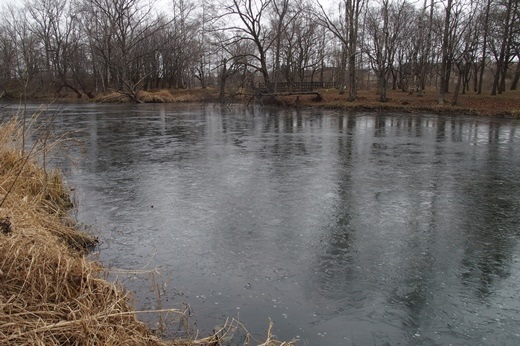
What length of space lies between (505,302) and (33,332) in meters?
4.22

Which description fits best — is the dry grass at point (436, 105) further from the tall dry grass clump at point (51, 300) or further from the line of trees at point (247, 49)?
the tall dry grass clump at point (51, 300)

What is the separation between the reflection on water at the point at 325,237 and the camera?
13.3 feet

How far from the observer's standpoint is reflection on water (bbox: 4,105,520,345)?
13.3ft

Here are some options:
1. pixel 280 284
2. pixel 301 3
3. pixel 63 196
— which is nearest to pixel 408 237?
pixel 280 284

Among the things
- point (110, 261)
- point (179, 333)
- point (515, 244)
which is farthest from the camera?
point (515, 244)

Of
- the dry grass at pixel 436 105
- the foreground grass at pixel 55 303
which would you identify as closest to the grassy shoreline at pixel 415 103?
the dry grass at pixel 436 105

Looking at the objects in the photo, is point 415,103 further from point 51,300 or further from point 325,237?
point 51,300

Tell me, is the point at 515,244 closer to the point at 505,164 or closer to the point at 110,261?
the point at 110,261

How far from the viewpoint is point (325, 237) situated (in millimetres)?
5949

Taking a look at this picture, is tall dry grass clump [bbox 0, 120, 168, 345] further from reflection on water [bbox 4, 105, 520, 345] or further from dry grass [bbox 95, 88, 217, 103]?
dry grass [bbox 95, 88, 217, 103]

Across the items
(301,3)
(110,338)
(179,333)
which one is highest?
(301,3)

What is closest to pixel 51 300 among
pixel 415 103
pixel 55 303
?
pixel 55 303

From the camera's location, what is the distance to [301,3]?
Result: 41.0 metres

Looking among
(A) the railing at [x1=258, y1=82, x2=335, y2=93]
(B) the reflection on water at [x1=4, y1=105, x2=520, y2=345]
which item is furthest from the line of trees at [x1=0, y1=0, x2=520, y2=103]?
(B) the reflection on water at [x1=4, y1=105, x2=520, y2=345]
